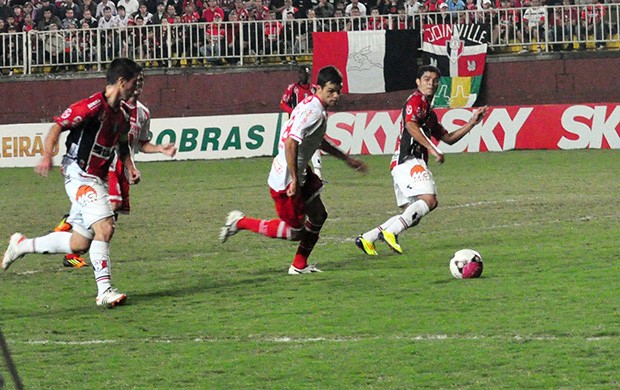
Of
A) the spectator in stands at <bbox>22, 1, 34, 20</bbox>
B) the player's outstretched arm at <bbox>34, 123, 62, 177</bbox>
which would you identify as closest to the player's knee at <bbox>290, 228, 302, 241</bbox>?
the player's outstretched arm at <bbox>34, 123, 62, 177</bbox>

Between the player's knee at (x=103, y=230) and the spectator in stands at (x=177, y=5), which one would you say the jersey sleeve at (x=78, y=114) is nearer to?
the player's knee at (x=103, y=230)

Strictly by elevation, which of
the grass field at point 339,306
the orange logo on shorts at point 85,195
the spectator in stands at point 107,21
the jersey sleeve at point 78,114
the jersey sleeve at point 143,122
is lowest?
the grass field at point 339,306

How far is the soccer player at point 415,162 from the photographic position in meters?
12.0

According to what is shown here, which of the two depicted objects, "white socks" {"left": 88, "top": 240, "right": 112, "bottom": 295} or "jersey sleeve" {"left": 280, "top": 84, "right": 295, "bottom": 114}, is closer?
"white socks" {"left": 88, "top": 240, "right": 112, "bottom": 295}

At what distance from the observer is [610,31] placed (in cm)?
2823

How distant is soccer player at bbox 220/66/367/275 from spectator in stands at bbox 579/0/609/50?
1857cm

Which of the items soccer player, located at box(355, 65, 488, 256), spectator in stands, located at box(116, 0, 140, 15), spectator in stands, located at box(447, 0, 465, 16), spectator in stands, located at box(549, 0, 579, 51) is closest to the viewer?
soccer player, located at box(355, 65, 488, 256)

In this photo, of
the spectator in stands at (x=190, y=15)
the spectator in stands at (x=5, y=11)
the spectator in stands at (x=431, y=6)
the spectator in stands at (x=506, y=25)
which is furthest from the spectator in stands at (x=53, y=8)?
the spectator in stands at (x=506, y=25)

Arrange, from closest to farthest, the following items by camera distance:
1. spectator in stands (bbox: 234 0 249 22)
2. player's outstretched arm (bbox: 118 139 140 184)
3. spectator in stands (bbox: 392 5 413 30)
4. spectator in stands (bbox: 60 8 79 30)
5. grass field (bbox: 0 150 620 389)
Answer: grass field (bbox: 0 150 620 389)
player's outstretched arm (bbox: 118 139 140 184)
spectator in stands (bbox: 392 5 413 30)
spectator in stands (bbox: 234 0 249 22)
spectator in stands (bbox: 60 8 79 30)

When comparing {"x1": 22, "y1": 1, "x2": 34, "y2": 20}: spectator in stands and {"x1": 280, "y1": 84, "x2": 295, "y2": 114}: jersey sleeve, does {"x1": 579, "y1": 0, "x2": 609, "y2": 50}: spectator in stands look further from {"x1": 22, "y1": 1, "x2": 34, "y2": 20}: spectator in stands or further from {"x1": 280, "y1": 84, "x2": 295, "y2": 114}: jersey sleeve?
{"x1": 22, "y1": 1, "x2": 34, "y2": 20}: spectator in stands

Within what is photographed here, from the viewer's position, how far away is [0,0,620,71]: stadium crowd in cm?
2875

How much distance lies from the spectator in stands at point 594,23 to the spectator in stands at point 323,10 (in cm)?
591

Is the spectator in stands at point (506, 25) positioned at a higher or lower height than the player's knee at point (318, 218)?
higher

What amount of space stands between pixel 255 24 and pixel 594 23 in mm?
7854
